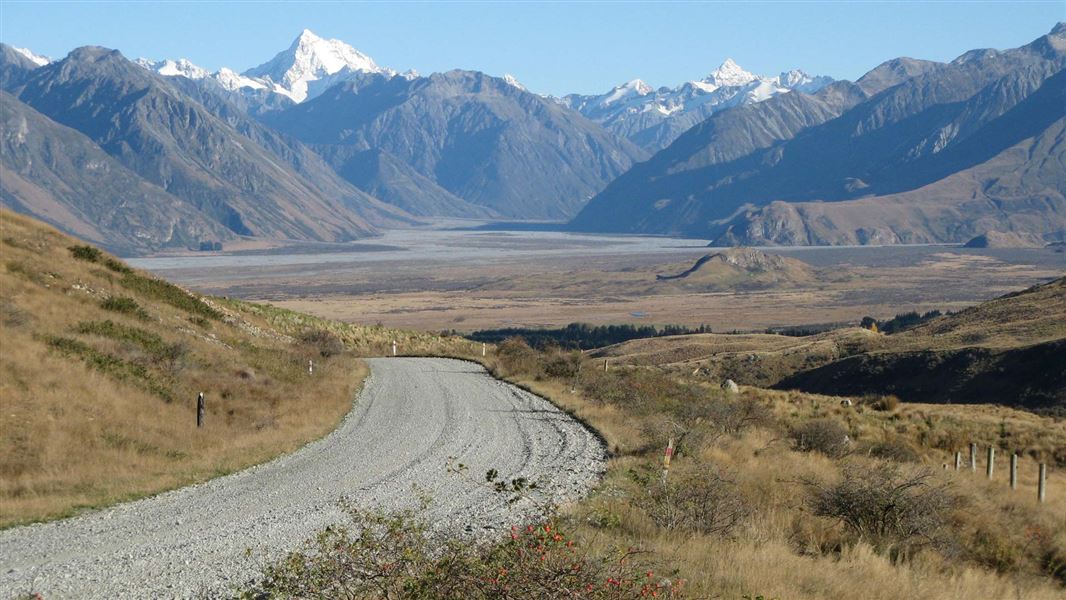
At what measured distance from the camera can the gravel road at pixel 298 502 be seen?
1168cm

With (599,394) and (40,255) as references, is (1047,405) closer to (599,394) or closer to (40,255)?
(599,394)

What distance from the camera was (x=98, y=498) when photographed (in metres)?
16.2

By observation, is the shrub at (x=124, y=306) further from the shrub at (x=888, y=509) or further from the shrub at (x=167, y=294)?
the shrub at (x=888, y=509)

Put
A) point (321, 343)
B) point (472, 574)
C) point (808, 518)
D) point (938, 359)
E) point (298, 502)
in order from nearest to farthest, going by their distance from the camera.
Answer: point (472, 574), point (808, 518), point (298, 502), point (321, 343), point (938, 359)

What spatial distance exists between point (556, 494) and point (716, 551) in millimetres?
4199

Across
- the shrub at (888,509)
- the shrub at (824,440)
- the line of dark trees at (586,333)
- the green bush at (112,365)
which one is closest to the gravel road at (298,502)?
the shrub at (888,509)

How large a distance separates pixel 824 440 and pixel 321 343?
92.9ft

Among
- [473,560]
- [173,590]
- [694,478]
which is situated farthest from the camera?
[694,478]

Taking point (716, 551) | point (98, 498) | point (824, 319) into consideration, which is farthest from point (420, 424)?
point (824, 319)

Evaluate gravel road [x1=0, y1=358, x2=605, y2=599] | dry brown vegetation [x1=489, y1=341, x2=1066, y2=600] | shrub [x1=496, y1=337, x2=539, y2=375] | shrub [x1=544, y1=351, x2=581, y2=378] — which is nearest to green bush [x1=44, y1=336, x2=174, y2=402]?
gravel road [x1=0, y1=358, x2=605, y2=599]

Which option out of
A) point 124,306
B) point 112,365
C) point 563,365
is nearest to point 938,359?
point 563,365

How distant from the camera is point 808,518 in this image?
1581 cm

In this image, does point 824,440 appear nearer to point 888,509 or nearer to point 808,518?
point 808,518

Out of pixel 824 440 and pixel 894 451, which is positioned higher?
pixel 824 440
